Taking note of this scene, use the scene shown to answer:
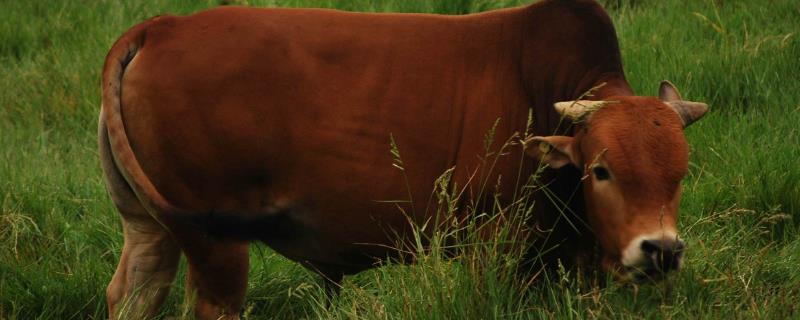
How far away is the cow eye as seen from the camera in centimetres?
Answer: 435

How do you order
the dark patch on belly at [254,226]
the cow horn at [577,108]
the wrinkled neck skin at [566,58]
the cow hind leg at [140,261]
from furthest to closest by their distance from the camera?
the cow hind leg at [140,261]
the wrinkled neck skin at [566,58]
the dark patch on belly at [254,226]
the cow horn at [577,108]

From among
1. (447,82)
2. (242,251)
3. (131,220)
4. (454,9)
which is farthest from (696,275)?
(454,9)

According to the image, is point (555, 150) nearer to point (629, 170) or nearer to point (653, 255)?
point (629, 170)

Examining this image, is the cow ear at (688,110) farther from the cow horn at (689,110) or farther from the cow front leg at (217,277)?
the cow front leg at (217,277)

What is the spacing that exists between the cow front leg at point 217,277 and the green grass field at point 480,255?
106 mm

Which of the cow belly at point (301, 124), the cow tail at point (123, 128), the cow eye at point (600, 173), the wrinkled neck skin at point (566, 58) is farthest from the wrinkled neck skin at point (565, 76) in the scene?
the cow tail at point (123, 128)

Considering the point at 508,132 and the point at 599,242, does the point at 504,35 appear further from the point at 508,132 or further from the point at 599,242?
the point at 599,242

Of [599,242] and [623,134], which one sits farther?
[599,242]

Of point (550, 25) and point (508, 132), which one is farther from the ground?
point (550, 25)

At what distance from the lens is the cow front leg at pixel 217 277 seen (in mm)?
4770

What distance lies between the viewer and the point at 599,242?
A: 4594mm

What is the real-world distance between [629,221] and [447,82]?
3.06 ft

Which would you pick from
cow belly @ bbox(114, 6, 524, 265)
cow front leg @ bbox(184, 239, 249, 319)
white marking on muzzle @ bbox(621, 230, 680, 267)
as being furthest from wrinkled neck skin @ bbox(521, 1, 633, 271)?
cow front leg @ bbox(184, 239, 249, 319)

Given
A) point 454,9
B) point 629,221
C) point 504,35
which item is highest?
point 504,35
